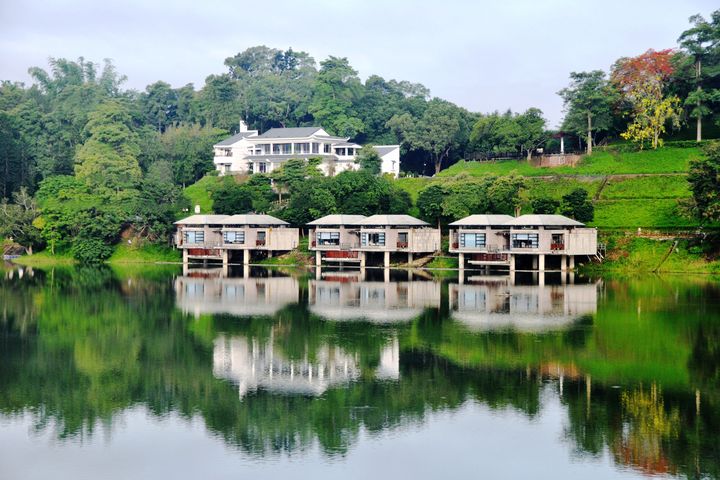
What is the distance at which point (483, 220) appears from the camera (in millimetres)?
60125

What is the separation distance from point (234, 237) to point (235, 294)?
2123 centimetres

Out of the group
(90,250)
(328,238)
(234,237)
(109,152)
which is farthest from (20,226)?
(328,238)

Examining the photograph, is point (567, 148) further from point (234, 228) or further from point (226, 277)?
point (226, 277)

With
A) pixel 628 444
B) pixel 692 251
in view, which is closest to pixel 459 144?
pixel 692 251

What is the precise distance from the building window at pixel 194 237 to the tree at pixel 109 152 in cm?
1245

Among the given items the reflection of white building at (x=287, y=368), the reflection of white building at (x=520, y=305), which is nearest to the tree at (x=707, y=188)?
the reflection of white building at (x=520, y=305)

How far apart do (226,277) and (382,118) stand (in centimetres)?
4303

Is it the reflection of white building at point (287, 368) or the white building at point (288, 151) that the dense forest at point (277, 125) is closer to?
the white building at point (288, 151)

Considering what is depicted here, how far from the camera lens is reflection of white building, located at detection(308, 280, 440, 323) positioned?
3934cm

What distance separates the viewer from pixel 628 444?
2066 centimetres

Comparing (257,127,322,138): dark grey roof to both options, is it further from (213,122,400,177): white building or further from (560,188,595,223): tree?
(560,188,595,223): tree

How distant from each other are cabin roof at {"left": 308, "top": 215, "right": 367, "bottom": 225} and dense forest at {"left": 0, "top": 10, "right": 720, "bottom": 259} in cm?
270

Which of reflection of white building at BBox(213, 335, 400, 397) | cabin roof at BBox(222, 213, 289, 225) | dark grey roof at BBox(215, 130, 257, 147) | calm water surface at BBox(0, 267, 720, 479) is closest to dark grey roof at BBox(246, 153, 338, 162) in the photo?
dark grey roof at BBox(215, 130, 257, 147)

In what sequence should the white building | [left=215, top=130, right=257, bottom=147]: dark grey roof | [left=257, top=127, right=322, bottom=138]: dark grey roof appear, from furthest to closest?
[left=215, top=130, right=257, bottom=147]: dark grey roof → [left=257, top=127, right=322, bottom=138]: dark grey roof → the white building
